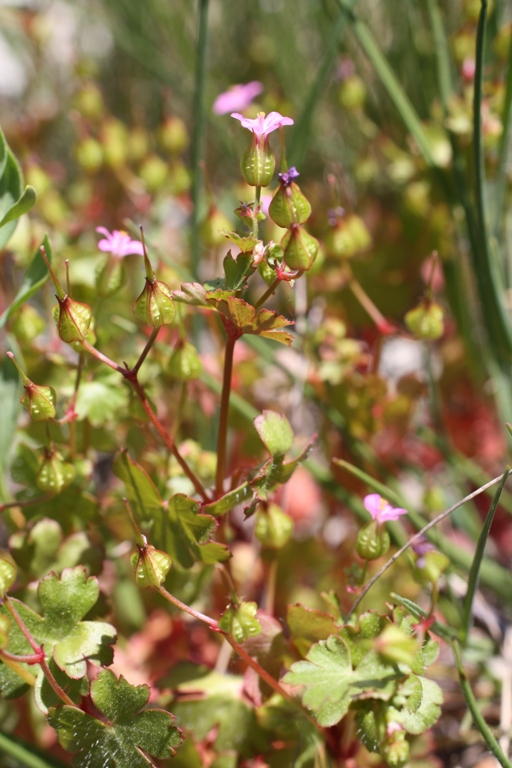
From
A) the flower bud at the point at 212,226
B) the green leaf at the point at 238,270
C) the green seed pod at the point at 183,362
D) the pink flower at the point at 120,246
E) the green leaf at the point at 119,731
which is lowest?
the green leaf at the point at 119,731

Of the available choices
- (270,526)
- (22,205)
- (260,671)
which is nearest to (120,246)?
(22,205)

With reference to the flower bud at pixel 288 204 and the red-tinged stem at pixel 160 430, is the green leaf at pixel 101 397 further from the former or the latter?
the flower bud at pixel 288 204

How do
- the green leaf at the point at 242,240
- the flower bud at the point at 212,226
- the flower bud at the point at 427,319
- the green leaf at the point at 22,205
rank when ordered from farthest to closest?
the flower bud at the point at 212,226
the flower bud at the point at 427,319
the green leaf at the point at 22,205
the green leaf at the point at 242,240

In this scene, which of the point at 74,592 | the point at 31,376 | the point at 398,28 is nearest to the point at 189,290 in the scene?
the point at 74,592

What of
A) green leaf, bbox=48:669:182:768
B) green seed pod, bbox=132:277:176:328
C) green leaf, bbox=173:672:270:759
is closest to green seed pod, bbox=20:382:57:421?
green seed pod, bbox=132:277:176:328

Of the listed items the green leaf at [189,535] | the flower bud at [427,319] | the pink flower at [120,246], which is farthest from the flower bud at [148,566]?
the flower bud at [427,319]
